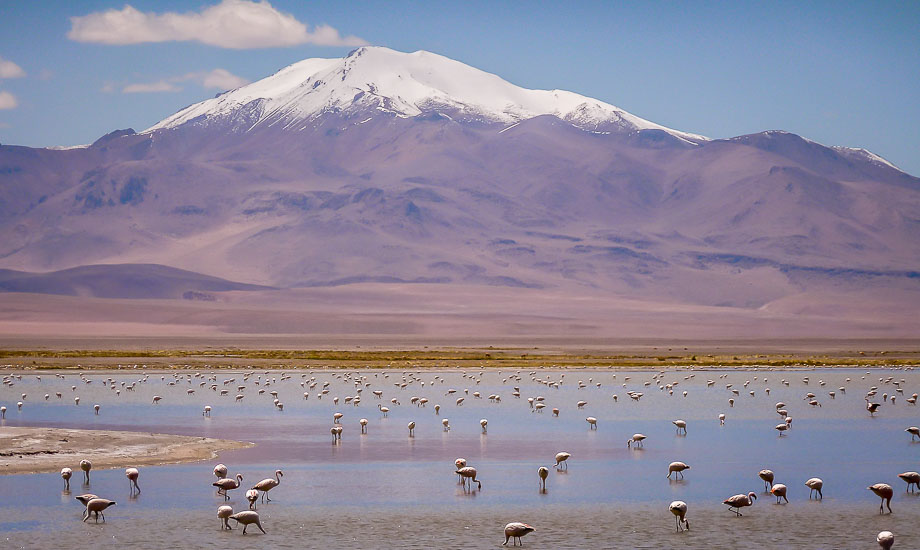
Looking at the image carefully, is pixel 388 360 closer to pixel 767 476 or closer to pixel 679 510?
pixel 767 476

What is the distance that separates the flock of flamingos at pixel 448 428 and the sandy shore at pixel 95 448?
123 centimetres

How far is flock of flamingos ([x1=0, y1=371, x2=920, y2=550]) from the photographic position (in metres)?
17.2

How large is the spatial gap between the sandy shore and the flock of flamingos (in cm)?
123

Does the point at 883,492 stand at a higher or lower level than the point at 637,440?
lower

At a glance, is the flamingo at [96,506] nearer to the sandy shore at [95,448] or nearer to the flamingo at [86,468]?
the flamingo at [86,468]

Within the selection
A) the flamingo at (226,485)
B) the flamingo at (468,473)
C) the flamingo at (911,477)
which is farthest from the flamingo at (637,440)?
the flamingo at (226,485)

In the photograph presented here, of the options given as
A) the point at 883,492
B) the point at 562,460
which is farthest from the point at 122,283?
the point at 883,492

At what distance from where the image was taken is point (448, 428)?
30719 millimetres

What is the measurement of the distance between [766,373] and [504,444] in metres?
33.1

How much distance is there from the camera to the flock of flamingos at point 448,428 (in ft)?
56.4

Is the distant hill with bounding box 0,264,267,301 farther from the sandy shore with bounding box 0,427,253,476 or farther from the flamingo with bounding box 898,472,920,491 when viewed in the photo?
the flamingo with bounding box 898,472,920,491

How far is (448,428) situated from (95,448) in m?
9.32

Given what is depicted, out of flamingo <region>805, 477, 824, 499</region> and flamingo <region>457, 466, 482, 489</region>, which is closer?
flamingo <region>805, 477, 824, 499</region>

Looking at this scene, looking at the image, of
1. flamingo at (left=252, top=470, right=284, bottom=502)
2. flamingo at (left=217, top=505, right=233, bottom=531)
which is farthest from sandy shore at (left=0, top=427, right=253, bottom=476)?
flamingo at (left=217, top=505, right=233, bottom=531)
